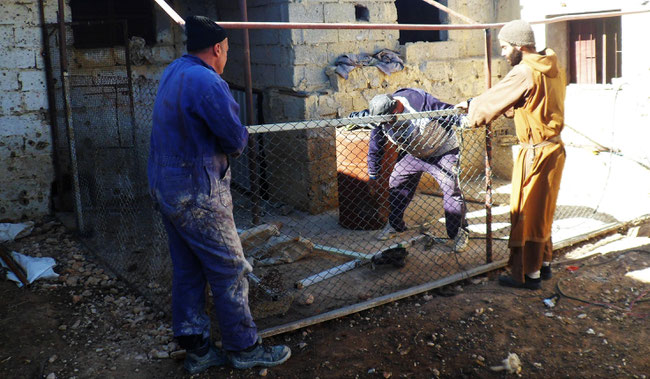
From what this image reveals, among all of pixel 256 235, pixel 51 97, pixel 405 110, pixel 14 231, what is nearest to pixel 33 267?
pixel 14 231

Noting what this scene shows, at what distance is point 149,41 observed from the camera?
7.95 m

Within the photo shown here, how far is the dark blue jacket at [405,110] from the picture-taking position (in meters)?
5.64

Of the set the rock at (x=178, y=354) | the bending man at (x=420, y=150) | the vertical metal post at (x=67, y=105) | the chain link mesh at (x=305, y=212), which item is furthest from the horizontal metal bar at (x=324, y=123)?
the vertical metal post at (x=67, y=105)

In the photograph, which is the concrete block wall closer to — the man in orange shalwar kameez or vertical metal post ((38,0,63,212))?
vertical metal post ((38,0,63,212))

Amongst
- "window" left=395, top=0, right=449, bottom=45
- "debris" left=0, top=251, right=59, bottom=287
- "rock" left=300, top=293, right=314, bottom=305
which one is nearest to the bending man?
"rock" left=300, top=293, right=314, bottom=305

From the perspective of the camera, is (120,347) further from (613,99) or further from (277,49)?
(613,99)

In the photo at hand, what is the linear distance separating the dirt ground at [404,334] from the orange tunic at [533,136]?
421 millimetres

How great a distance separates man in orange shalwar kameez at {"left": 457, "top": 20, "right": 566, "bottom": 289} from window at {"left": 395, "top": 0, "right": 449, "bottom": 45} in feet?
13.1

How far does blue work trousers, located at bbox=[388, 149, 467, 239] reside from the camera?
5746 mm

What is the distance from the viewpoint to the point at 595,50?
315 inches

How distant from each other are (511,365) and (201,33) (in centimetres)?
250

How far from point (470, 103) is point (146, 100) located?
442cm

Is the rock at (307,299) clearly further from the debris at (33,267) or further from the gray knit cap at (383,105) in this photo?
the debris at (33,267)

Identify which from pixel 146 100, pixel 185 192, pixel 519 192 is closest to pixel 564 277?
pixel 519 192
